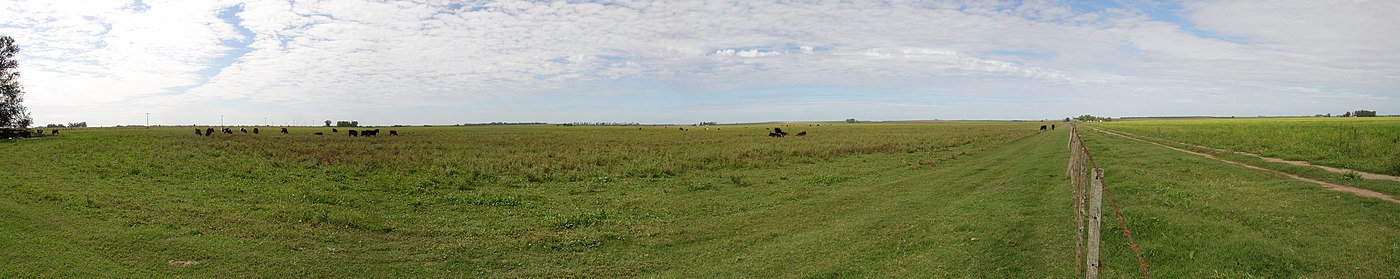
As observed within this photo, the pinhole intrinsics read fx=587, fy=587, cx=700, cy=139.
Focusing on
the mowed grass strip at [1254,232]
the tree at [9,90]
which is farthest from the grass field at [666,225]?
the tree at [9,90]

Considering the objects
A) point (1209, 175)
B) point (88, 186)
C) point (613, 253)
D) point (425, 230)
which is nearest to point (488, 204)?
point (425, 230)

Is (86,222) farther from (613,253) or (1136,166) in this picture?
(1136,166)

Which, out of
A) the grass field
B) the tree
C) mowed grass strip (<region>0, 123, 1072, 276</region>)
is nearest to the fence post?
the grass field

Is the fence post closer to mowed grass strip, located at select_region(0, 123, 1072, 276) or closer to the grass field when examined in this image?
the grass field

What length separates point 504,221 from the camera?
1371cm

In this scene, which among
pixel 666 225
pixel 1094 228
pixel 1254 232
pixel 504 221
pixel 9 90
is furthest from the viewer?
pixel 9 90

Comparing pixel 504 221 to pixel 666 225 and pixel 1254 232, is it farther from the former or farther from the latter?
pixel 1254 232

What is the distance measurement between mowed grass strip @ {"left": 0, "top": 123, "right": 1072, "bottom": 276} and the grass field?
5cm

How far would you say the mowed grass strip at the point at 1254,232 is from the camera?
7352 mm

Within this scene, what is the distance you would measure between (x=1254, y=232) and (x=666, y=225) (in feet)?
33.1

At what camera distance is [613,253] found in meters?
10.9

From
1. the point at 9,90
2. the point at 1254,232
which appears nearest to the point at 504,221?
the point at 1254,232

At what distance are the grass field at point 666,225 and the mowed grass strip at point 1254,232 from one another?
4 cm

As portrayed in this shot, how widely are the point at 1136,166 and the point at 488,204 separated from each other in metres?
20.0
